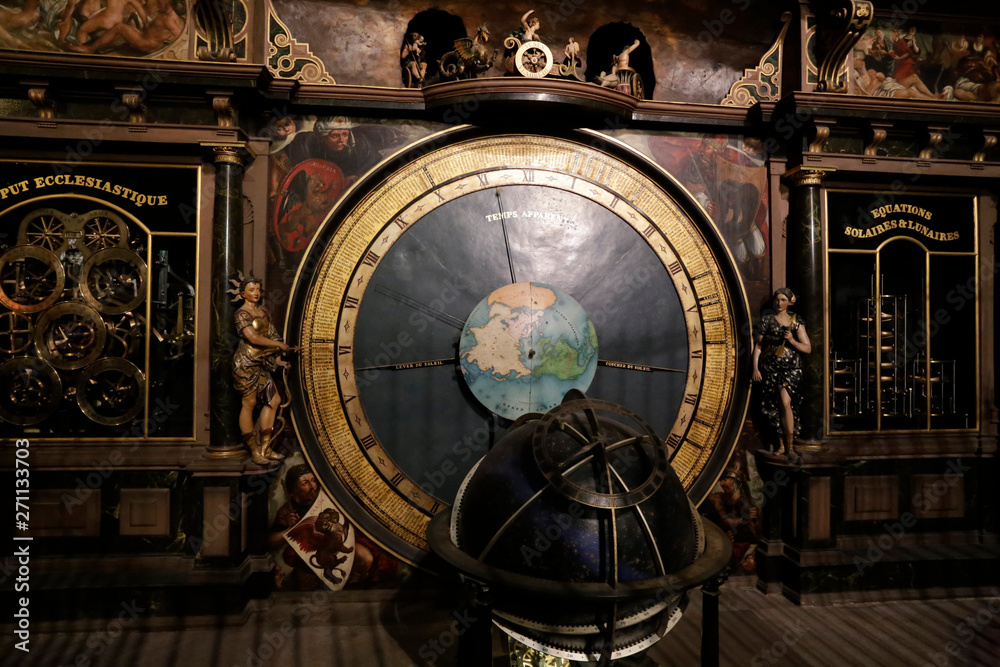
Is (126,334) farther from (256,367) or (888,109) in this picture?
(888,109)

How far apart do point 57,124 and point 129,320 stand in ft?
4.33

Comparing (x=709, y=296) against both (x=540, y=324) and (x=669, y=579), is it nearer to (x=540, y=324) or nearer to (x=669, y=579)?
(x=540, y=324)

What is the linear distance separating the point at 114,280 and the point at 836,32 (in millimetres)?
5325

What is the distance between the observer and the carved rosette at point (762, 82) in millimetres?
4781

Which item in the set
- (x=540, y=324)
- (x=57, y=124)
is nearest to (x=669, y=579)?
(x=540, y=324)

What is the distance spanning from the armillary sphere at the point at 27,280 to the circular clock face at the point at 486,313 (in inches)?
60.2

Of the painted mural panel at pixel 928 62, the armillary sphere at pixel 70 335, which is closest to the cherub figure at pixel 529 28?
the painted mural panel at pixel 928 62

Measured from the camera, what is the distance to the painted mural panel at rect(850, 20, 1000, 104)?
474 centimetres

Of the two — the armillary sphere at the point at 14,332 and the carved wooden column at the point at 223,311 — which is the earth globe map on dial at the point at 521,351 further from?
the armillary sphere at the point at 14,332

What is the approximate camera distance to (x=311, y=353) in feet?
14.5

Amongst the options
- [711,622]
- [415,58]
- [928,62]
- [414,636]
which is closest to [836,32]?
[928,62]

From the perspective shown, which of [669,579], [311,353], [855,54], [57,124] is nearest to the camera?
[669,579]

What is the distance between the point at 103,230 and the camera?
4.23 meters

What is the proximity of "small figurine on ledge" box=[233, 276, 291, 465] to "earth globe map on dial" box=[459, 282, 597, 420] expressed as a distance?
4.22 ft
